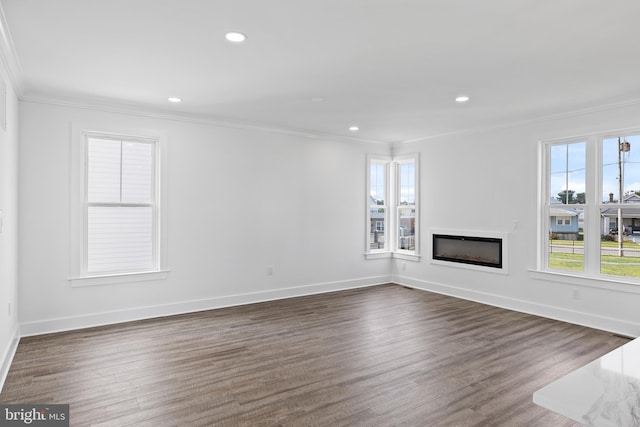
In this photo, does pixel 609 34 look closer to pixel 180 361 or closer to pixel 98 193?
pixel 180 361

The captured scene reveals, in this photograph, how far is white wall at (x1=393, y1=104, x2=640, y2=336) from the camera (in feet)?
14.8

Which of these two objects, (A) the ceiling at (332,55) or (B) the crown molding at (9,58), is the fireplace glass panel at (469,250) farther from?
(B) the crown molding at (9,58)

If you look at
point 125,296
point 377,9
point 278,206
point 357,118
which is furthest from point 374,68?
point 125,296

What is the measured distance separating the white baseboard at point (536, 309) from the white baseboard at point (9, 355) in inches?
214

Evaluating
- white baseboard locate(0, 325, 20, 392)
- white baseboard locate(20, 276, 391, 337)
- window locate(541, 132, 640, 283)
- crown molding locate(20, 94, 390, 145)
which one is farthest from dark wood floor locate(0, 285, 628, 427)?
crown molding locate(20, 94, 390, 145)

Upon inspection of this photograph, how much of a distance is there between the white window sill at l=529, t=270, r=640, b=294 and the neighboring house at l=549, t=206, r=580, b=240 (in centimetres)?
49

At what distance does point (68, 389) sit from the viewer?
294 cm

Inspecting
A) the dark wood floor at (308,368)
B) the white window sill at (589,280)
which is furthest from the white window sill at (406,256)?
the white window sill at (589,280)

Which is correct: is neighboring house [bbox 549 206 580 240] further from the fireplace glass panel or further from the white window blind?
the white window blind

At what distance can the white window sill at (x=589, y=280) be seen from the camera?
4.34m

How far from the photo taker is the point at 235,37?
2812mm

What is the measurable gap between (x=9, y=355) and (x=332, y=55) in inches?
151

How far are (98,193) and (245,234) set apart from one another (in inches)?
74.9

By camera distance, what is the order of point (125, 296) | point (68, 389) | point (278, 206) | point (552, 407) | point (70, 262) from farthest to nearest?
point (278, 206)
point (125, 296)
point (70, 262)
point (68, 389)
point (552, 407)
